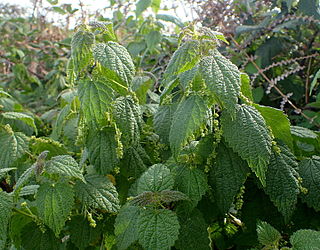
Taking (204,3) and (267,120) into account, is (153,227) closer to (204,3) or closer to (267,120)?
(267,120)

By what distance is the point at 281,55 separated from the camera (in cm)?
239

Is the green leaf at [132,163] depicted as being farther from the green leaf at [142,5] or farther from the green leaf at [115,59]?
the green leaf at [142,5]

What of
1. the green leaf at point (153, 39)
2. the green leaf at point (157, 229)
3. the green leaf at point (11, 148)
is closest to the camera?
the green leaf at point (157, 229)

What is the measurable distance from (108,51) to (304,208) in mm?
811

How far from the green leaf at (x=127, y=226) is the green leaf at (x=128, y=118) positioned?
0.20 meters

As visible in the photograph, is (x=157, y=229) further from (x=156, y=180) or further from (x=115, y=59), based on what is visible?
(x=115, y=59)

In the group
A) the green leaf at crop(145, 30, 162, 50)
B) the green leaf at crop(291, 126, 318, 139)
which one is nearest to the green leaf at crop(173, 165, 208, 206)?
→ the green leaf at crop(291, 126, 318, 139)

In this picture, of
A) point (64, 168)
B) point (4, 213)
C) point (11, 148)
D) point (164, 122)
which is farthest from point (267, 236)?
point (11, 148)

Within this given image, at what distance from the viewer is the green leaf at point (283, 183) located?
4.15ft

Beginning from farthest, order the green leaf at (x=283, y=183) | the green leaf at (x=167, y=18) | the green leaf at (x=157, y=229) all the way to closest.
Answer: the green leaf at (x=167, y=18) < the green leaf at (x=283, y=183) < the green leaf at (x=157, y=229)

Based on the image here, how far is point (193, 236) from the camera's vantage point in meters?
1.31

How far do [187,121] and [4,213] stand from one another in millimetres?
549

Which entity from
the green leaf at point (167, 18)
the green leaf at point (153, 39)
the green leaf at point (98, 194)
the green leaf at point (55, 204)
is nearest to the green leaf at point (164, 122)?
the green leaf at point (98, 194)

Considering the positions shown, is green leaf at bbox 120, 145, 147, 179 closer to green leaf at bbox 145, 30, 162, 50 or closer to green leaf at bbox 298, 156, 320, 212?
green leaf at bbox 298, 156, 320, 212
